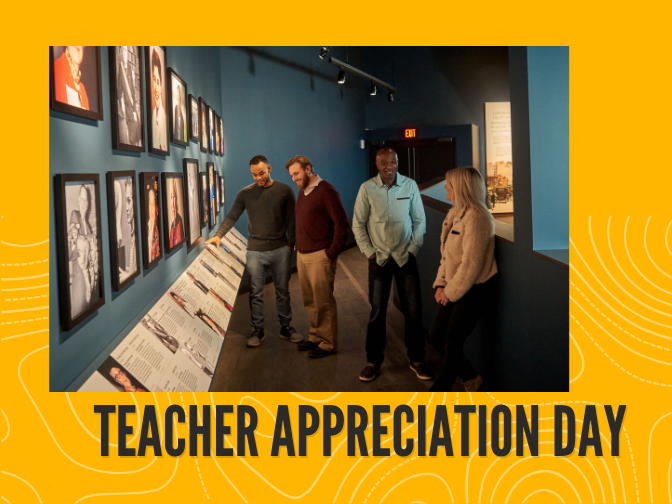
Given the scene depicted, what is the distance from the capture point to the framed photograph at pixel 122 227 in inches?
74.0

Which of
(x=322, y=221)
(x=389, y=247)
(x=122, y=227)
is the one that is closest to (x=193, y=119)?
(x=322, y=221)

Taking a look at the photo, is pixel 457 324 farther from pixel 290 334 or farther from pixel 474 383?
pixel 290 334

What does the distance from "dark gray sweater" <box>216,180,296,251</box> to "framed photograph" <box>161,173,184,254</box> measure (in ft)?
3.72

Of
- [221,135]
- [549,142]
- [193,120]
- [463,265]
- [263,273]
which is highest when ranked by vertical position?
[221,135]

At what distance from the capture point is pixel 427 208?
199 inches

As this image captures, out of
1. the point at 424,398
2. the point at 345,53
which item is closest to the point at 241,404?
the point at 424,398

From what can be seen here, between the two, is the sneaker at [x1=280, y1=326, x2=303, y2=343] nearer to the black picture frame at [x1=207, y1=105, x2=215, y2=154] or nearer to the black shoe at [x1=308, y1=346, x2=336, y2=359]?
the black shoe at [x1=308, y1=346, x2=336, y2=359]

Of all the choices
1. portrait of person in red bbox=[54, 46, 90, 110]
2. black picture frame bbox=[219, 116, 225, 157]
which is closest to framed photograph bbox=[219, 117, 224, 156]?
black picture frame bbox=[219, 116, 225, 157]

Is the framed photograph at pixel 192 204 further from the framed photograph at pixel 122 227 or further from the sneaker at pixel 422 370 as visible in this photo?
the sneaker at pixel 422 370

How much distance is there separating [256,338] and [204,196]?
1333 millimetres

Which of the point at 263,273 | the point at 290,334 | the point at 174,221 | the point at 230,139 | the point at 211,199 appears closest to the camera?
the point at 174,221

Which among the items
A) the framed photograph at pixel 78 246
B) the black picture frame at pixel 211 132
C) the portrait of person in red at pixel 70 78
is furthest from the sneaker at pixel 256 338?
the portrait of person in red at pixel 70 78

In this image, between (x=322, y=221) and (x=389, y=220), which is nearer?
(x=389, y=220)

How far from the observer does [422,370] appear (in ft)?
12.4
